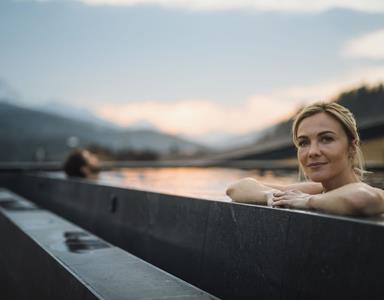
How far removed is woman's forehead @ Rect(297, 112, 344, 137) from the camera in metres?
3.13

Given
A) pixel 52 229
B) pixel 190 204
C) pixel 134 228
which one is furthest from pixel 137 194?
pixel 190 204

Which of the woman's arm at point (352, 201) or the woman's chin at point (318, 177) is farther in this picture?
the woman's chin at point (318, 177)

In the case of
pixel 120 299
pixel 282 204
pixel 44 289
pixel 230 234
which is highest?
pixel 282 204

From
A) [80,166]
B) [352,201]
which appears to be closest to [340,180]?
[352,201]

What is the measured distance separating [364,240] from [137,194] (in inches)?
134

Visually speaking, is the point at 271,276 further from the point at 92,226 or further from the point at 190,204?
the point at 92,226

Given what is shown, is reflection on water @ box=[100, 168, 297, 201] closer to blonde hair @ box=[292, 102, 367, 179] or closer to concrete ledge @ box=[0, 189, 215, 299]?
concrete ledge @ box=[0, 189, 215, 299]

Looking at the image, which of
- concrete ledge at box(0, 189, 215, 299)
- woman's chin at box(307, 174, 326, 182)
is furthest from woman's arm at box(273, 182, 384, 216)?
concrete ledge at box(0, 189, 215, 299)

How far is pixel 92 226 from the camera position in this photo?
726 cm

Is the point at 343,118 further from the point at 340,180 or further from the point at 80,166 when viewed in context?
the point at 80,166

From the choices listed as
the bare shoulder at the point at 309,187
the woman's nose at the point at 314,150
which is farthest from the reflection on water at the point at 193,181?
the woman's nose at the point at 314,150

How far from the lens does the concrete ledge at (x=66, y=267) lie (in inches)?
124

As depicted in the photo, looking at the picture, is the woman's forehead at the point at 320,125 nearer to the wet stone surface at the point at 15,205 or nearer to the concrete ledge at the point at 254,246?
the concrete ledge at the point at 254,246

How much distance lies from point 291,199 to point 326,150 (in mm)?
343
